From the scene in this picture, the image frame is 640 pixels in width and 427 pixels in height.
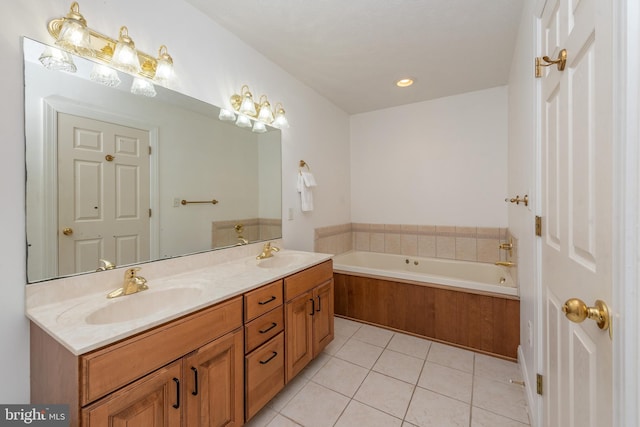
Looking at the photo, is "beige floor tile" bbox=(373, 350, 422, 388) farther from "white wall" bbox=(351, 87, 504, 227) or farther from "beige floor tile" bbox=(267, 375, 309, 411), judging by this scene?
"white wall" bbox=(351, 87, 504, 227)

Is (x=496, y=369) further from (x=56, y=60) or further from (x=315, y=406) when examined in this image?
(x=56, y=60)

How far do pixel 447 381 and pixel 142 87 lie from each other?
2.61m

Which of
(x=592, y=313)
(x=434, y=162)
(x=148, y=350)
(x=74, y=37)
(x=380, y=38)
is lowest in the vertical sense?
(x=148, y=350)

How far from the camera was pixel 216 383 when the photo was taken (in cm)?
116

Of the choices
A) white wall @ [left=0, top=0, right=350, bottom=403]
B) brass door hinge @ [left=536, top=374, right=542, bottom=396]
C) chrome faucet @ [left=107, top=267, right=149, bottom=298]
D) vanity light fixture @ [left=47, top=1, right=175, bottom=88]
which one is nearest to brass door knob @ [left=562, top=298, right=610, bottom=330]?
brass door hinge @ [left=536, top=374, right=542, bottom=396]

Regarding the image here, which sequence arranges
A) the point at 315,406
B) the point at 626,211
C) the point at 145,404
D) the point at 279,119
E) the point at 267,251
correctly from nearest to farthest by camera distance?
the point at 626,211, the point at 145,404, the point at 315,406, the point at 267,251, the point at 279,119

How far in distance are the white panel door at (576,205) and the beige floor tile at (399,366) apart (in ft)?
2.65

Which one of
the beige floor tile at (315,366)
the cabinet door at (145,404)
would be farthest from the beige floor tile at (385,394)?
the cabinet door at (145,404)

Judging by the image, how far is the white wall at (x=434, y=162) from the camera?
9.18 feet

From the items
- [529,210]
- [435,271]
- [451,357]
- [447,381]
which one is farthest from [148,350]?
[435,271]

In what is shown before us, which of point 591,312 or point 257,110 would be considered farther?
point 257,110

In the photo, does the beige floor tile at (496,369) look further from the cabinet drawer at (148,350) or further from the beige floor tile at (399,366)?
the cabinet drawer at (148,350)

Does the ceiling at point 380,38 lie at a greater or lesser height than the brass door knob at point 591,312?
greater

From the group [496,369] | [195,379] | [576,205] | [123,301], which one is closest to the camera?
[576,205]
